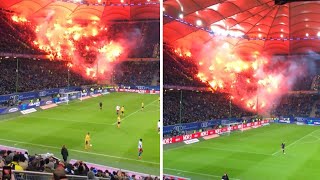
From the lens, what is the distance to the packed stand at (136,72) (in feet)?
16.8

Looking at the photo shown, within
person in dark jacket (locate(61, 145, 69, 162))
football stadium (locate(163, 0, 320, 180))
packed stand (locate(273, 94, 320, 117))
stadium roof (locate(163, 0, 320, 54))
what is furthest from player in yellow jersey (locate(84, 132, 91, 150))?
packed stand (locate(273, 94, 320, 117))

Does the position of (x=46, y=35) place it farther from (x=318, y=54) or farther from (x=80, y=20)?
(x=318, y=54)

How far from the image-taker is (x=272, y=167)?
4664 millimetres

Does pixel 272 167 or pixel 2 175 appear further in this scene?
pixel 272 167

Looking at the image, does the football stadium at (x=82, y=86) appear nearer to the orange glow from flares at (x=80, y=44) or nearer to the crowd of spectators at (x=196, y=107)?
the orange glow from flares at (x=80, y=44)

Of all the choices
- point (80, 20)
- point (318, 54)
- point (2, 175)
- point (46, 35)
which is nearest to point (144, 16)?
point (80, 20)

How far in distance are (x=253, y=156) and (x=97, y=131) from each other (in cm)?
219

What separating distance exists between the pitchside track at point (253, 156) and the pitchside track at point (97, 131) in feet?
1.30

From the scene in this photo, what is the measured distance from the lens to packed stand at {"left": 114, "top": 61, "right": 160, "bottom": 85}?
5.12 m

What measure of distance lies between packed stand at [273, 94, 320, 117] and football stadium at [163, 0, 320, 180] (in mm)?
12

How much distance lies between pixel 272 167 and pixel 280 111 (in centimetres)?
68

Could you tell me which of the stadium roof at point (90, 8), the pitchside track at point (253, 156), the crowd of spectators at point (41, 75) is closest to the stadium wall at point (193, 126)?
the pitchside track at point (253, 156)

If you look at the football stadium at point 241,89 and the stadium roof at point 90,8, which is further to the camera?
the stadium roof at point 90,8

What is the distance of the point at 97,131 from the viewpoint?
5.49m
